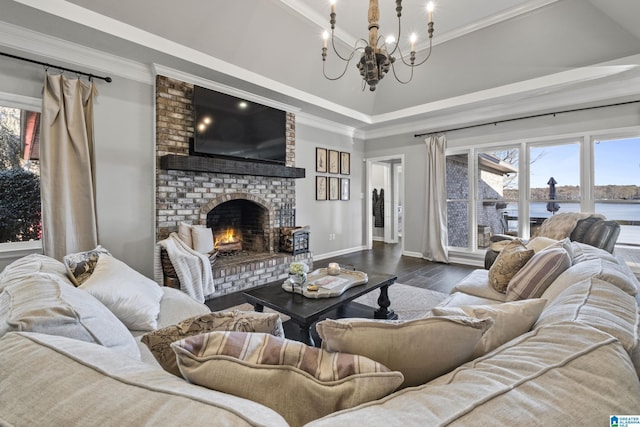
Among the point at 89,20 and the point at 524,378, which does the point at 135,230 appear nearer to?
the point at 89,20

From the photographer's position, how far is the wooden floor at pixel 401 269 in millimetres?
3510

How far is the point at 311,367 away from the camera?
654 millimetres

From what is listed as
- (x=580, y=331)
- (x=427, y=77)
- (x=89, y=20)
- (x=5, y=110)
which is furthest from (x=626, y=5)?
(x=5, y=110)

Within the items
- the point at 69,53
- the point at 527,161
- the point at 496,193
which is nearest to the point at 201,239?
the point at 69,53

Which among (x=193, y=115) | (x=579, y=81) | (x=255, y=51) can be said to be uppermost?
(x=255, y=51)

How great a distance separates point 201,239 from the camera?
336 cm

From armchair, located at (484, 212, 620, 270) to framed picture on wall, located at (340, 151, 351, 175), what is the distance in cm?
346

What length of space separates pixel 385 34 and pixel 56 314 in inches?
174

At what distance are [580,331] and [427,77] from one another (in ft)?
15.4

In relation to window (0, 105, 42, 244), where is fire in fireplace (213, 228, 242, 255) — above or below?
below

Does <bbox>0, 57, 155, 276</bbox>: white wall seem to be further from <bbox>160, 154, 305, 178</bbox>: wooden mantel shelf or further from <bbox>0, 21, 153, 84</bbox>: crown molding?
<bbox>160, 154, 305, 178</bbox>: wooden mantel shelf

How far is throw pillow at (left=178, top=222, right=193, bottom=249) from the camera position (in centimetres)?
336

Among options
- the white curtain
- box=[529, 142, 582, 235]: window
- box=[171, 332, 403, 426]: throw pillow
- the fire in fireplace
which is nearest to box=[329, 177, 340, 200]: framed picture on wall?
the white curtain

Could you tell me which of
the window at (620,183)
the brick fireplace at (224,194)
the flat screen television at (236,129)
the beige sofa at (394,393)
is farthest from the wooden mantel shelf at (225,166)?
the window at (620,183)
